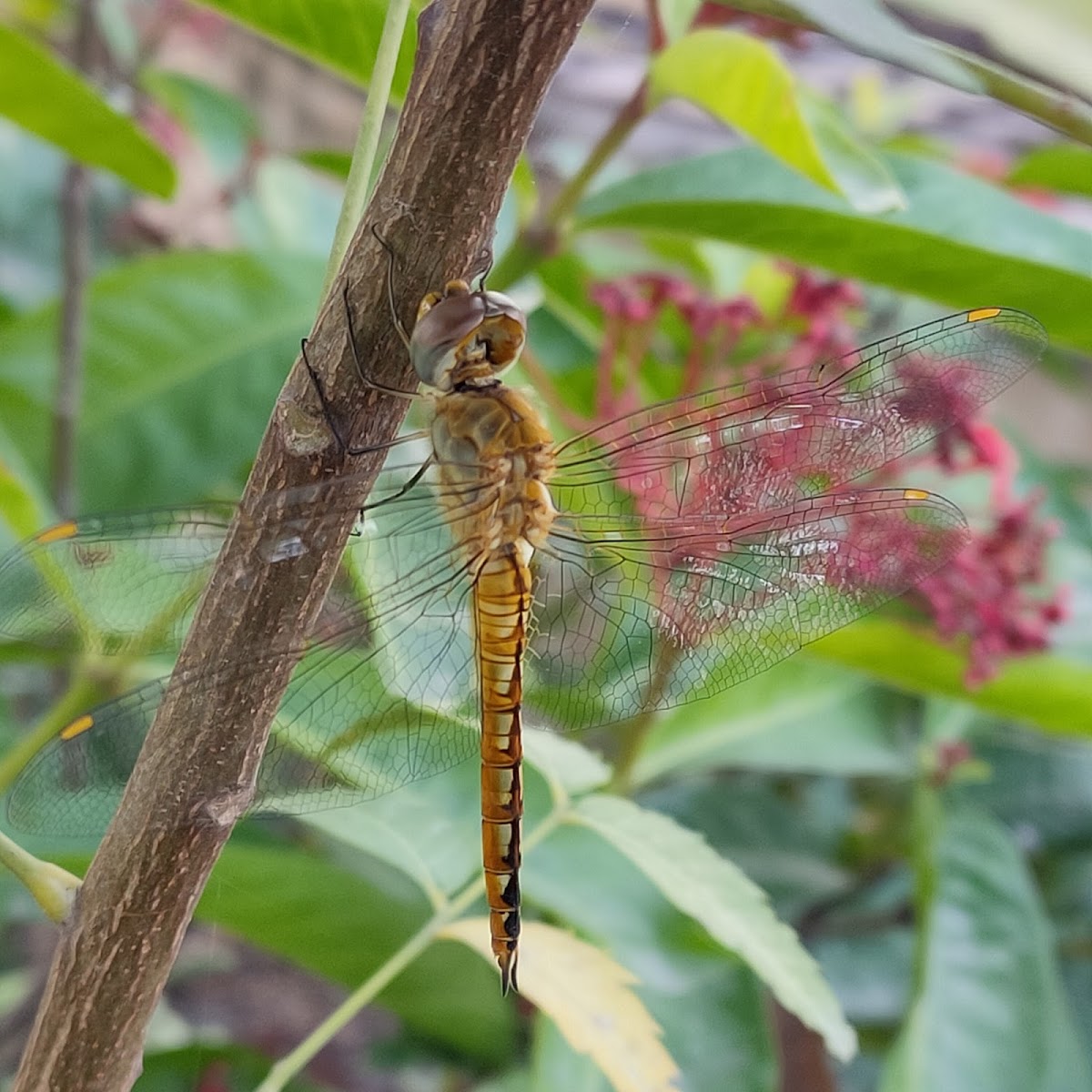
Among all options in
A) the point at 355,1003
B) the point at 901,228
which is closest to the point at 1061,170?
the point at 901,228

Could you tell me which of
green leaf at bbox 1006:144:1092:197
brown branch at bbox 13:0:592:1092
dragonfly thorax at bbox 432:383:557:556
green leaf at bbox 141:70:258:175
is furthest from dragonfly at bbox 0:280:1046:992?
green leaf at bbox 141:70:258:175

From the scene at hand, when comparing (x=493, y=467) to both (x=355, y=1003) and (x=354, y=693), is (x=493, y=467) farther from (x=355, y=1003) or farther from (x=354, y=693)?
(x=355, y=1003)

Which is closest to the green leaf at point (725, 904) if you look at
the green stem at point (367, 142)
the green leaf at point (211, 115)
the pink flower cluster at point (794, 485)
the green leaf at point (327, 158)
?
the pink flower cluster at point (794, 485)

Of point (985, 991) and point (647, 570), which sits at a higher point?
point (647, 570)

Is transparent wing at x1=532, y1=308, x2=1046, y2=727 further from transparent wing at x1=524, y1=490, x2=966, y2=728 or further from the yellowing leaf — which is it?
the yellowing leaf

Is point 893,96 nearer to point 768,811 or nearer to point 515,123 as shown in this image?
point 768,811

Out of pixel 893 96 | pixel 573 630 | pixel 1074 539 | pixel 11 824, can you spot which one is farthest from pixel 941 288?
pixel 893 96
